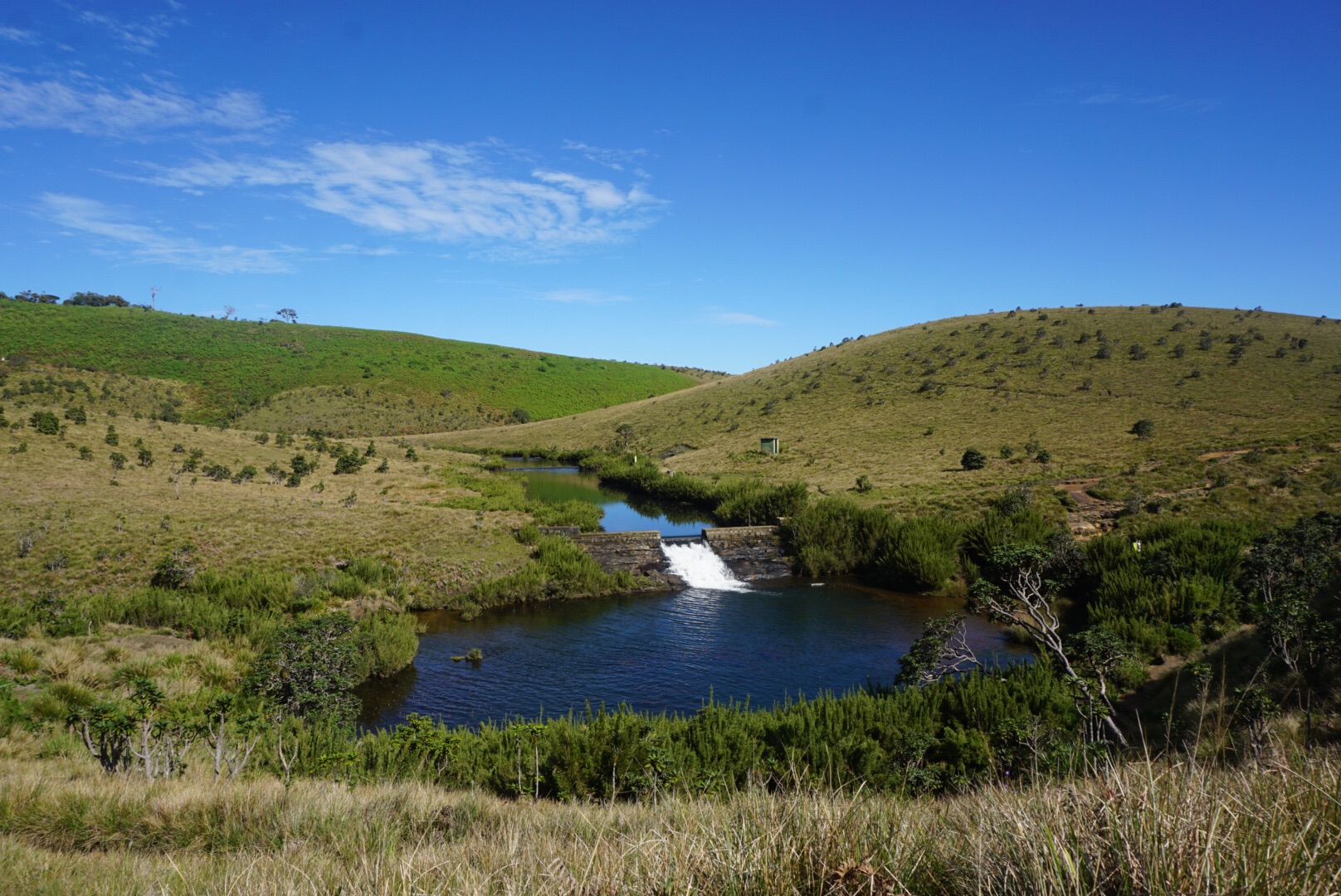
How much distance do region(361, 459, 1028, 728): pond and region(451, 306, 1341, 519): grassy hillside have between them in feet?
40.4

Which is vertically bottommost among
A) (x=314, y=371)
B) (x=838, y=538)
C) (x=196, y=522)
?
(x=196, y=522)

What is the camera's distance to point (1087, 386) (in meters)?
55.7

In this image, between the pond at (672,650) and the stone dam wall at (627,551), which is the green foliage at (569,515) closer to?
the stone dam wall at (627,551)

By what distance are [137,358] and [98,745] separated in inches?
4086

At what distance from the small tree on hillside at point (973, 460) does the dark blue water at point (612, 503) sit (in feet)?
53.6

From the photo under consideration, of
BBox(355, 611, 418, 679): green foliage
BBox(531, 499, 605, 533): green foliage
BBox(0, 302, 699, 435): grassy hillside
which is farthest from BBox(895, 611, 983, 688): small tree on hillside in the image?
BBox(0, 302, 699, 435): grassy hillside

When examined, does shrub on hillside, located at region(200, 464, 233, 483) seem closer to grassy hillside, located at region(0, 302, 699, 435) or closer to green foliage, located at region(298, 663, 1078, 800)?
green foliage, located at region(298, 663, 1078, 800)

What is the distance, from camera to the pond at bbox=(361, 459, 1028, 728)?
1675 cm

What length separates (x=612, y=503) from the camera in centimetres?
4769

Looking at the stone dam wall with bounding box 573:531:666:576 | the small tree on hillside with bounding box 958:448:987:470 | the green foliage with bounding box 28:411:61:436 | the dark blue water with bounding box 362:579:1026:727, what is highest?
the small tree on hillside with bounding box 958:448:987:470

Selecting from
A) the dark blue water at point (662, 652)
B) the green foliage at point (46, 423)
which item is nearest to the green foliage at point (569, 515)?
the dark blue water at point (662, 652)

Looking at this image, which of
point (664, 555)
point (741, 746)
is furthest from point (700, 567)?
point (741, 746)

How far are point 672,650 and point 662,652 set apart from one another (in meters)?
0.36

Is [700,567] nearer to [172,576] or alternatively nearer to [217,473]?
[172,576]
